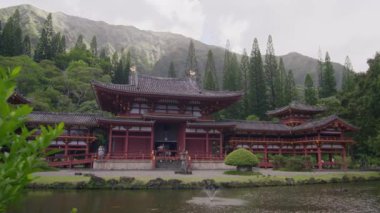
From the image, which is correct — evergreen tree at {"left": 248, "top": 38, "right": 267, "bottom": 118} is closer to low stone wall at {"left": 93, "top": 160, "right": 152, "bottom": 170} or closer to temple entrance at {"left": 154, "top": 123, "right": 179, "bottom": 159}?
temple entrance at {"left": 154, "top": 123, "right": 179, "bottom": 159}

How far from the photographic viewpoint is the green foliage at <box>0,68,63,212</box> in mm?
2117

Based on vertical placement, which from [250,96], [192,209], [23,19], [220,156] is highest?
[23,19]

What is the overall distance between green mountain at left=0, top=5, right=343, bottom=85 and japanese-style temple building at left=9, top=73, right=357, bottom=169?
9311 centimetres

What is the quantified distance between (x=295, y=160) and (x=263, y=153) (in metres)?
6.70

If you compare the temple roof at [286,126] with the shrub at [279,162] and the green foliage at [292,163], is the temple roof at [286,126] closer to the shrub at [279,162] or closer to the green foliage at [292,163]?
the green foliage at [292,163]

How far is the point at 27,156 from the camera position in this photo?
2410 millimetres

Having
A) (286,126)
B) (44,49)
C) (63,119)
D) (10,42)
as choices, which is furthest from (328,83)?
(10,42)

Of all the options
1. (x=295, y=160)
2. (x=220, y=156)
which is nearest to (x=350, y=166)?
(x=295, y=160)

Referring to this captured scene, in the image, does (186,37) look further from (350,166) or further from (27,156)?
(27,156)

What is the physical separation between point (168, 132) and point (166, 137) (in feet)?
2.02

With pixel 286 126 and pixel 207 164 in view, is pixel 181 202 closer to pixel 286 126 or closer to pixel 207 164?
pixel 207 164

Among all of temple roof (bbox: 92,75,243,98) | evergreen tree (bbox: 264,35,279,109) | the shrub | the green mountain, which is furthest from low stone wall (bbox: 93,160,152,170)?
the green mountain

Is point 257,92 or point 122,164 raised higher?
point 257,92

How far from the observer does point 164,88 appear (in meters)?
37.2
